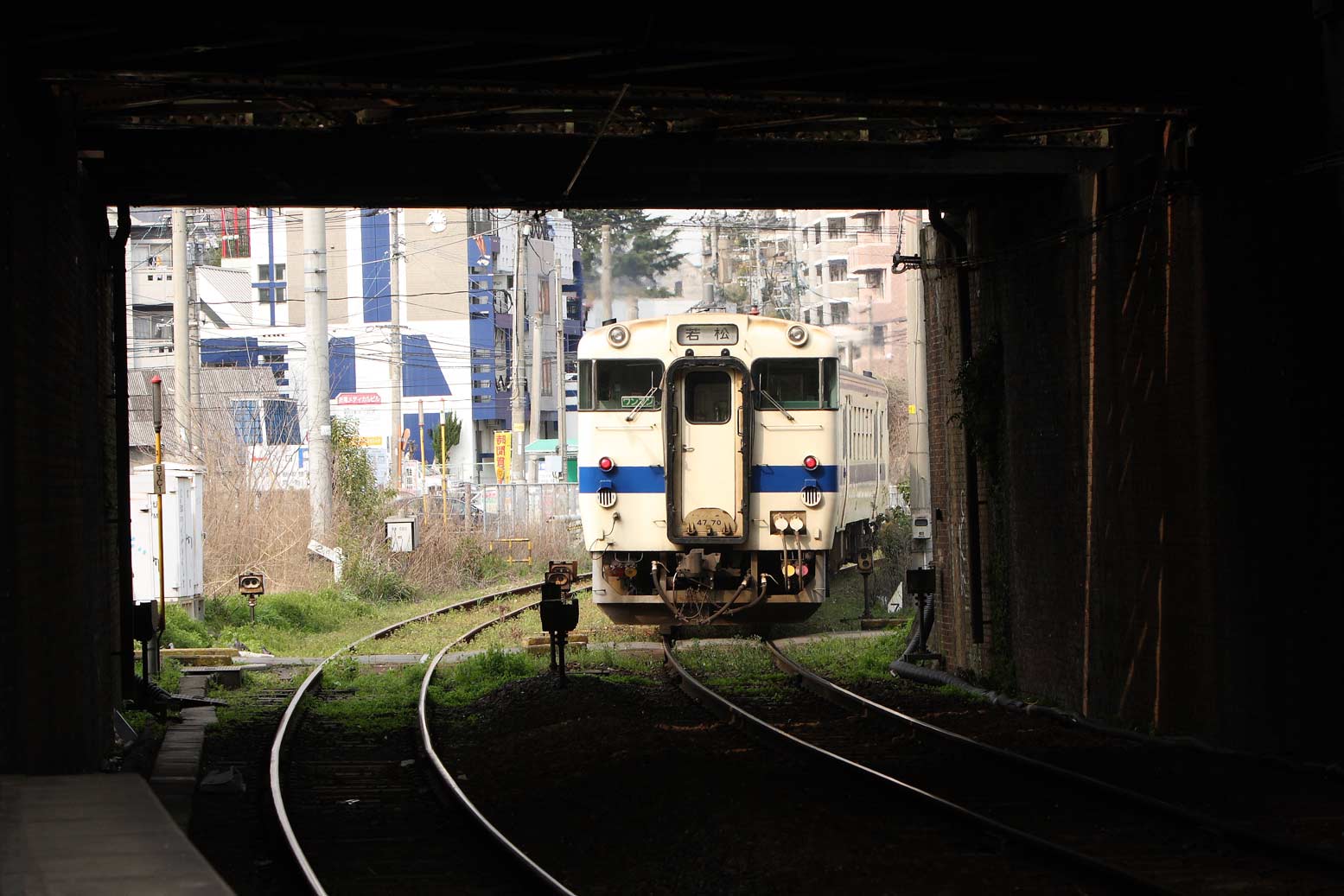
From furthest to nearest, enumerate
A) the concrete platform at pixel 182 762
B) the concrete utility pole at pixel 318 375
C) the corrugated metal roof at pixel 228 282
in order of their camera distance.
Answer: the corrugated metal roof at pixel 228 282
the concrete utility pole at pixel 318 375
the concrete platform at pixel 182 762

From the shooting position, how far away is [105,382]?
39.9 ft

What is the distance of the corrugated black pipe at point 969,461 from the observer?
520 inches

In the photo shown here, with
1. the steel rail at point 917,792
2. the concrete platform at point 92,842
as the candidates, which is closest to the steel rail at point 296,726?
the concrete platform at point 92,842

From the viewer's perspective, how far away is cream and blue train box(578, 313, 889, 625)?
52.1ft

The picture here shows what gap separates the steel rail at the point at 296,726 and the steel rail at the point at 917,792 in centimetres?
339

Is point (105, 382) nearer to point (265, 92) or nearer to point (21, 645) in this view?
point (265, 92)

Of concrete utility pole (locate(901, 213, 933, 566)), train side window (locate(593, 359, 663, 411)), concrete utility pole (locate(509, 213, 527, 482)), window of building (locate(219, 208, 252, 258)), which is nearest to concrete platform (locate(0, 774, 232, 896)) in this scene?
train side window (locate(593, 359, 663, 411))

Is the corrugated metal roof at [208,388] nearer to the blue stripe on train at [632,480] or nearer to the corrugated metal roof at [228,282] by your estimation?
the corrugated metal roof at [228,282]

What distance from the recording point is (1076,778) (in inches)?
343

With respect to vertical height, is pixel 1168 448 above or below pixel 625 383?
below

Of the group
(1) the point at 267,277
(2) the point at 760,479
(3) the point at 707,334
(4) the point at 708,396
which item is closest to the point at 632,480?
(4) the point at 708,396

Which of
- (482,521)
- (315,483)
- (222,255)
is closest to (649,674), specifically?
(315,483)

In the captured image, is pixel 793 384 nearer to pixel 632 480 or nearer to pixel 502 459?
pixel 632 480

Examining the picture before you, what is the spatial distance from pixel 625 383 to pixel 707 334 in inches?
40.9
